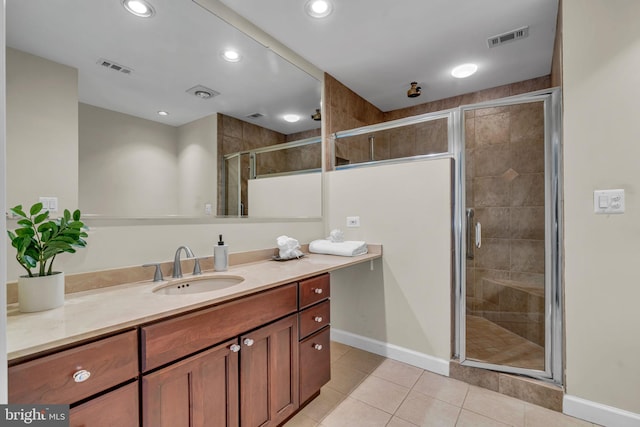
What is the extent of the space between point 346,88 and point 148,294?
2554 millimetres

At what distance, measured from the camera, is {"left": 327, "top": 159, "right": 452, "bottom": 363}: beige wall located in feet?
6.82

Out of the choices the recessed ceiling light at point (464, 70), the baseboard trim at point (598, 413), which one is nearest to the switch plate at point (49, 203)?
the baseboard trim at point (598, 413)

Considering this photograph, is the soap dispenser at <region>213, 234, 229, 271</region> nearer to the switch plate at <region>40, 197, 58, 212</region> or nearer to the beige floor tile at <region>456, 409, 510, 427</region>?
the switch plate at <region>40, 197, 58, 212</region>

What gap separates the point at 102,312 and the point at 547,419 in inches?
88.4

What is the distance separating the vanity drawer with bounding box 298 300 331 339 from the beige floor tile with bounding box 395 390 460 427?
67cm

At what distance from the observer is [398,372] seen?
2105 mm

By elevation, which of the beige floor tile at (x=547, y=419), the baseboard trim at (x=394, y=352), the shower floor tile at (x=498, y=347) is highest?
the shower floor tile at (x=498, y=347)

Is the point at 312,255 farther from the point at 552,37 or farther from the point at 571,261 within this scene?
the point at 552,37

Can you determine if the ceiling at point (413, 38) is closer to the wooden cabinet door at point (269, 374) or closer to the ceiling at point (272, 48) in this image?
the ceiling at point (272, 48)

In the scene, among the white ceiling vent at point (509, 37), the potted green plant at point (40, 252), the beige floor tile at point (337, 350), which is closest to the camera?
the potted green plant at point (40, 252)

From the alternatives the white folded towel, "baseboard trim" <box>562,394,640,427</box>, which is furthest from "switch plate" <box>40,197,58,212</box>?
"baseboard trim" <box>562,394,640,427</box>

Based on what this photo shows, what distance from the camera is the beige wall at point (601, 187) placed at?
1480 mm

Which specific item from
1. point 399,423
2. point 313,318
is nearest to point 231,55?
point 313,318

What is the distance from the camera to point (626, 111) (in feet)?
4.90
